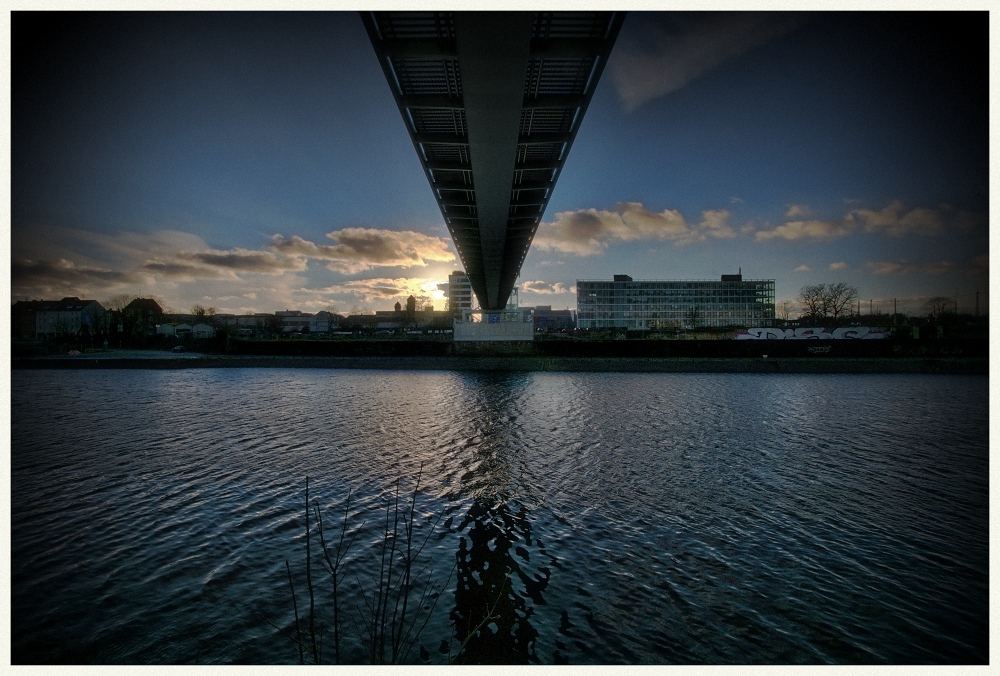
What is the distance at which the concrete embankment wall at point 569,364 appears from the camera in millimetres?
38000

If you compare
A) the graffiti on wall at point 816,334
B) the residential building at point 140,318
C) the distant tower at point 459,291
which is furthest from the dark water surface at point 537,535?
the distant tower at point 459,291

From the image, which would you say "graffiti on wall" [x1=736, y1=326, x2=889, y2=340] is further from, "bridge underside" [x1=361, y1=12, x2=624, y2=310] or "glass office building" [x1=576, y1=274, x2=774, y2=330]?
"glass office building" [x1=576, y1=274, x2=774, y2=330]

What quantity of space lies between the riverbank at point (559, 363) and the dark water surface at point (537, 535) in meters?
20.8

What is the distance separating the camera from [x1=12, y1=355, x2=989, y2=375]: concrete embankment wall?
38000 mm

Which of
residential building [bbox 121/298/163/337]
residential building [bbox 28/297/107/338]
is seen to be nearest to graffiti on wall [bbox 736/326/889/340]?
residential building [bbox 121/298/163/337]

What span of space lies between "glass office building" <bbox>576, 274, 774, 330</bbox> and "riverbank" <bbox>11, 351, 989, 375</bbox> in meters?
108

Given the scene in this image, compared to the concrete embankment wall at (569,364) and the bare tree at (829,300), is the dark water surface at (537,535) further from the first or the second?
the bare tree at (829,300)

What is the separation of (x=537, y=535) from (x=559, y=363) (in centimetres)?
3368

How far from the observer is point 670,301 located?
148m

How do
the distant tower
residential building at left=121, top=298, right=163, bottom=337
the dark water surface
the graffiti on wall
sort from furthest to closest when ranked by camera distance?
the distant tower
residential building at left=121, top=298, right=163, bottom=337
the graffiti on wall
the dark water surface

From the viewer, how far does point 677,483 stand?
1108 cm

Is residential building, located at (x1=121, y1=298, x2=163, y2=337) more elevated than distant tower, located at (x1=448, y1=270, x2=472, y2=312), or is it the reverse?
distant tower, located at (x1=448, y1=270, x2=472, y2=312)

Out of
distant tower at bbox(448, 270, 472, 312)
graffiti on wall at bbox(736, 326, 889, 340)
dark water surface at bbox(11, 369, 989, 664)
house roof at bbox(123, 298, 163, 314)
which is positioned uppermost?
distant tower at bbox(448, 270, 472, 312)

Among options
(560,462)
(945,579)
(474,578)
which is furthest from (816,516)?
(474,578)
